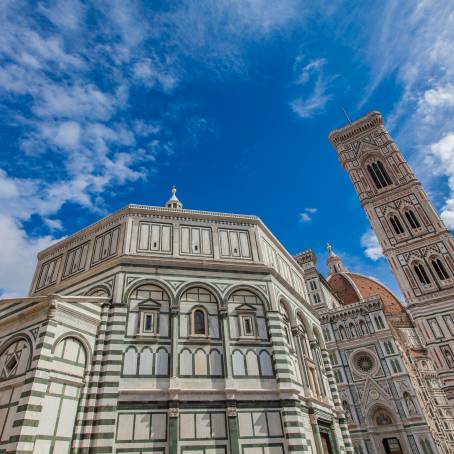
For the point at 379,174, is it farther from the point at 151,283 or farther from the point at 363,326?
the point at 151,283

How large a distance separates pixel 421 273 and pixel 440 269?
1916 mm

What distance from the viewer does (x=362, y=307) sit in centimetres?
4188

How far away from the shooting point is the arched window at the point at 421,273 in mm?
38059

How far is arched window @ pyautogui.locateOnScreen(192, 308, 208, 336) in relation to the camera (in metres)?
13.6

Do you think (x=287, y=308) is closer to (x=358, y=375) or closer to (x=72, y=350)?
(x=72, y=350)

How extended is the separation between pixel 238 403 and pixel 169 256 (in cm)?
657

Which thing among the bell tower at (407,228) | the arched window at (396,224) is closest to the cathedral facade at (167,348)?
the bell tower at (407,228)

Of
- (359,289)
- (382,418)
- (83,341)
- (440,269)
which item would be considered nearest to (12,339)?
(83,341)

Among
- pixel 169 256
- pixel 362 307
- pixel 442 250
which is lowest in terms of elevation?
pixel 169 256

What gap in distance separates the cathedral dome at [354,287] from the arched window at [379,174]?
2726 cm

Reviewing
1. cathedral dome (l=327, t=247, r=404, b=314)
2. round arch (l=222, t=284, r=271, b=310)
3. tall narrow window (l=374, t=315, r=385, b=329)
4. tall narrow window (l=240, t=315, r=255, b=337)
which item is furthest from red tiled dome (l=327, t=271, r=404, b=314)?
tall narrow window (l=240, t=315, r=255, b=337)

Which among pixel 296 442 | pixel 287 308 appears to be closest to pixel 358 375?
pixel 287 308

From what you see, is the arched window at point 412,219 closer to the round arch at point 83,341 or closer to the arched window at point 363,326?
the arched window at point 363,326

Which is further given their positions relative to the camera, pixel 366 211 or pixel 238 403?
pixel 366 211
